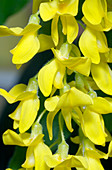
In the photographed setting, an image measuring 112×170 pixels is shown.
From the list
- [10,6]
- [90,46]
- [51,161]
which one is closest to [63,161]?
[51,161]

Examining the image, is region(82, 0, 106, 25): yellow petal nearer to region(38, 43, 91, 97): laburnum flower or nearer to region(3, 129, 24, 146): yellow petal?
region(38, 43, 91, 97): laburnum flower

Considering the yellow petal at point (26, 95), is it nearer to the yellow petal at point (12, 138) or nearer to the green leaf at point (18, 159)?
the yellow petal at point (12, 138)

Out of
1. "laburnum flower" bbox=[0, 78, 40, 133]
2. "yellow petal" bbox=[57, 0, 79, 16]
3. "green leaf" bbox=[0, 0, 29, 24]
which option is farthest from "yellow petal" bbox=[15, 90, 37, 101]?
"green leaf" bbox=[0, 0, 29, 24]

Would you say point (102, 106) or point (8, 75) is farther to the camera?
point (8, 75)

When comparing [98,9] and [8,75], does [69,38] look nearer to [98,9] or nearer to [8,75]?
[98,9]

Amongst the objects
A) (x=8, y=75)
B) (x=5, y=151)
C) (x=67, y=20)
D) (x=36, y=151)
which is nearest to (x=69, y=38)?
(x=67, y=20)

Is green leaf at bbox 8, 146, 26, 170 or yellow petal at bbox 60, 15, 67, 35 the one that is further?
green leaf at bbox 8, 146, 26, 170

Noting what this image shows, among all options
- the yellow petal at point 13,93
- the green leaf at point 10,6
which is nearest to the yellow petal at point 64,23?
the yellow petal at point 13,93
